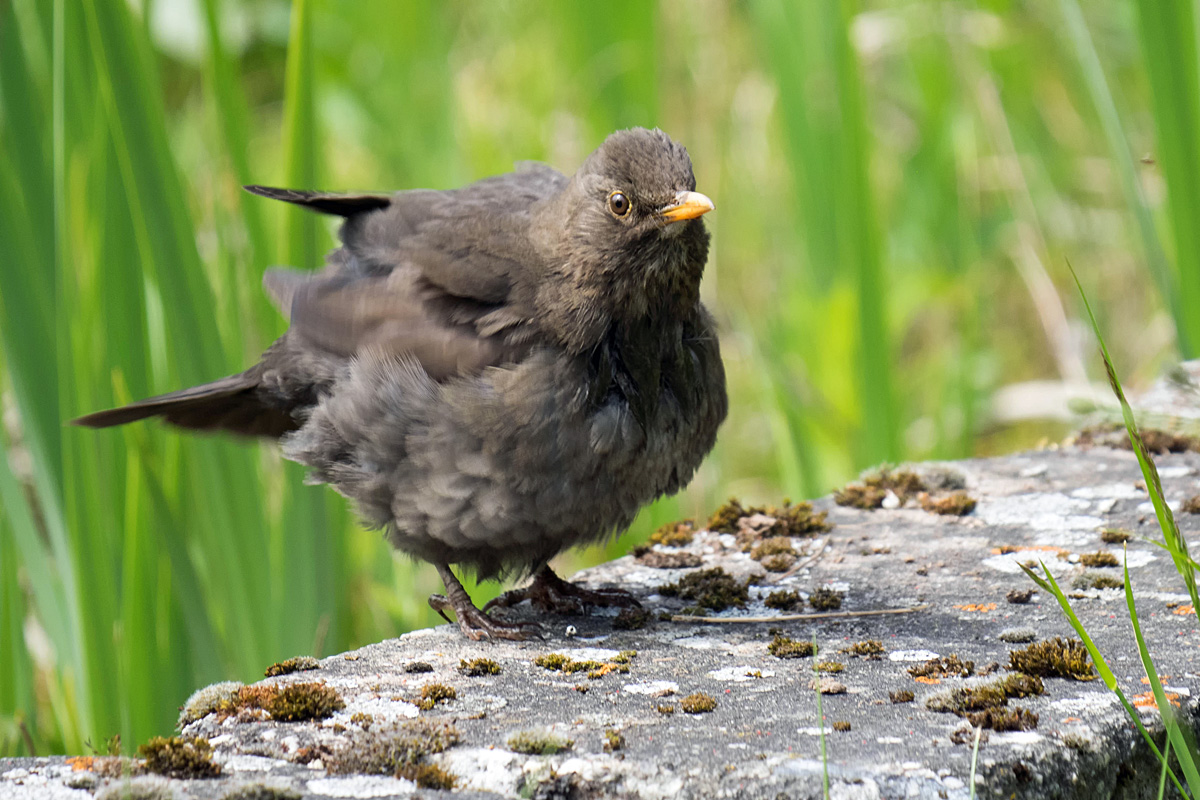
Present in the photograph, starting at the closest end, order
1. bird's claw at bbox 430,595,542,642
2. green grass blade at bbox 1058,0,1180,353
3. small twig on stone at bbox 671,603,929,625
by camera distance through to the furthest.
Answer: small twig on stone at bbox 671,603,929,625
bird's claw at bbox 430,595,542,642
green grass blade at bbox 1058,0,1180,353

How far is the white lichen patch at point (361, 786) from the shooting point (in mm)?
1473

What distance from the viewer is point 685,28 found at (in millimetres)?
5746

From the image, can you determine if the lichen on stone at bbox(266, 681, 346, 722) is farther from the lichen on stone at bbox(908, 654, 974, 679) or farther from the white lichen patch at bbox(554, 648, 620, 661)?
the lichen on stone at bbox(908, 654, 974, 679)

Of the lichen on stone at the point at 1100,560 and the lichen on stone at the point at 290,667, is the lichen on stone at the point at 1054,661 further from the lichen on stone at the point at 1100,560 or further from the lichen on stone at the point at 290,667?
the lichen on stone at the point at 290,667

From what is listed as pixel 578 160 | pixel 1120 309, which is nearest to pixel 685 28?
pixel 578 160

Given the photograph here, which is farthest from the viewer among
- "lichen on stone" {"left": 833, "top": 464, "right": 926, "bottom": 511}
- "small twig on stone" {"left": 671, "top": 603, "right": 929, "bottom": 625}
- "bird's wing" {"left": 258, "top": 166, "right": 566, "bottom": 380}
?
"lichen on stone" {"left": 833, "top": 464, "right": 926, "bottom": 511}

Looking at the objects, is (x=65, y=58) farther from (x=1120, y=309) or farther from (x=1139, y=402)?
(x=1120, y=309)

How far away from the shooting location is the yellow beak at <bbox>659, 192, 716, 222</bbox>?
250 cm

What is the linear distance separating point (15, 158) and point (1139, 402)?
8.94ft

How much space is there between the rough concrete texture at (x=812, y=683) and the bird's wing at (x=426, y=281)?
60 cm

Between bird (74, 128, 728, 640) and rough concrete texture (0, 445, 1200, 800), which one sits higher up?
bird (74, 128, 728, 640)

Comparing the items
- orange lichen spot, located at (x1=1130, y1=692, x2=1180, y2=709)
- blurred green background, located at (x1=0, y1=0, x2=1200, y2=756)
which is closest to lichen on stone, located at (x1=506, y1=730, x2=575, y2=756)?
orange lichen spot, located at (x1=1130, y1=692, x2=1180, y2=709)

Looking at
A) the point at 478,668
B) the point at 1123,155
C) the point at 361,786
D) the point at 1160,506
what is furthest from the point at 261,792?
the point at 1123,155

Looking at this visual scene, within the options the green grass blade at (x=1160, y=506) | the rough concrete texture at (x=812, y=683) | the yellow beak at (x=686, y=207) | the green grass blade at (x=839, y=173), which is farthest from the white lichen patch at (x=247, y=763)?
the green grass blade at (x=839, y=173)
